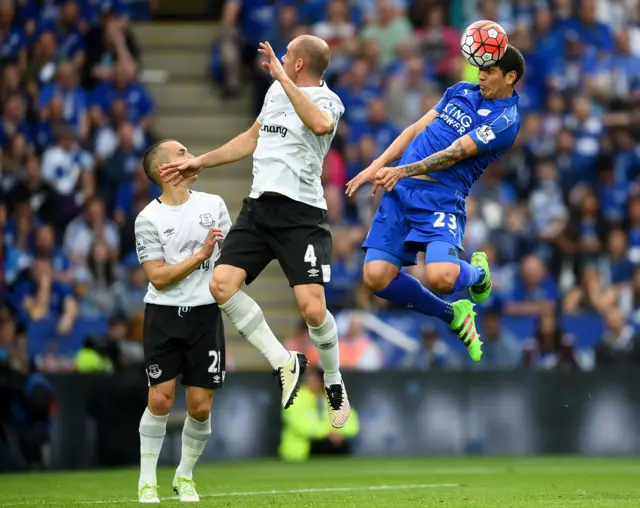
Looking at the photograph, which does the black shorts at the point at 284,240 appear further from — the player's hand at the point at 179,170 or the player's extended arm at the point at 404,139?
the player's extended arm at the point at 404,139

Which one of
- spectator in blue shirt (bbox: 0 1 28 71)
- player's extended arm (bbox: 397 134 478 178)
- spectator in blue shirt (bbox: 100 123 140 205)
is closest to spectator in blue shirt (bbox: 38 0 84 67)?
spectator in blue shirt (bbox: 0 1 28 71)

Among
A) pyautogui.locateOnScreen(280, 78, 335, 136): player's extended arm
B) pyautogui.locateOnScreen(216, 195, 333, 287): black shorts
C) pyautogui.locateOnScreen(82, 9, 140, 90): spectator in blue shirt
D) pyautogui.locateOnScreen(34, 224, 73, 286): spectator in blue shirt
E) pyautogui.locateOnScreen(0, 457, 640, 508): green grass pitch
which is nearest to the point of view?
pyautogui.locateOnScreen(280, 78, 335, 136): player's extended arm

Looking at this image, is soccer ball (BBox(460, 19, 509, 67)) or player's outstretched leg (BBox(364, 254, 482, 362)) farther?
player's outstretched leg (BBox(364, 254, 482, 362))

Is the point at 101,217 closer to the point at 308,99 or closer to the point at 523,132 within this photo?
the point at 523,132

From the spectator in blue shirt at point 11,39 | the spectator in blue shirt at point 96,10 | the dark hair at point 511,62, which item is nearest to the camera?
the dark hair at point 511,62

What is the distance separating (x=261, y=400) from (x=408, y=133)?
6.32 m

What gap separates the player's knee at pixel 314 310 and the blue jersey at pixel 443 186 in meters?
1.02

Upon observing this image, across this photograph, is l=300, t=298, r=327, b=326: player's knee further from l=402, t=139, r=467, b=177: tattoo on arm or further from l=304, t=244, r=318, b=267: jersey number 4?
l=402, t=139, r=467, b=177: tattoo on arm

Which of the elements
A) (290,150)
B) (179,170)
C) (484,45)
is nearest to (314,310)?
(290,150)

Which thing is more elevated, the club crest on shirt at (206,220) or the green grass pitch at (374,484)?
the club crest on shirt at (206,220)

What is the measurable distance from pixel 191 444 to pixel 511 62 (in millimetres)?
3669

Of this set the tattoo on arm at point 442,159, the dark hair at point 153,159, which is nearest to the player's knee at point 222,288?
the dark hair at point 153,159

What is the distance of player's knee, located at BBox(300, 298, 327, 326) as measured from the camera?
9392mm

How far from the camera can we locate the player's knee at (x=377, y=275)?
33.7 feet
